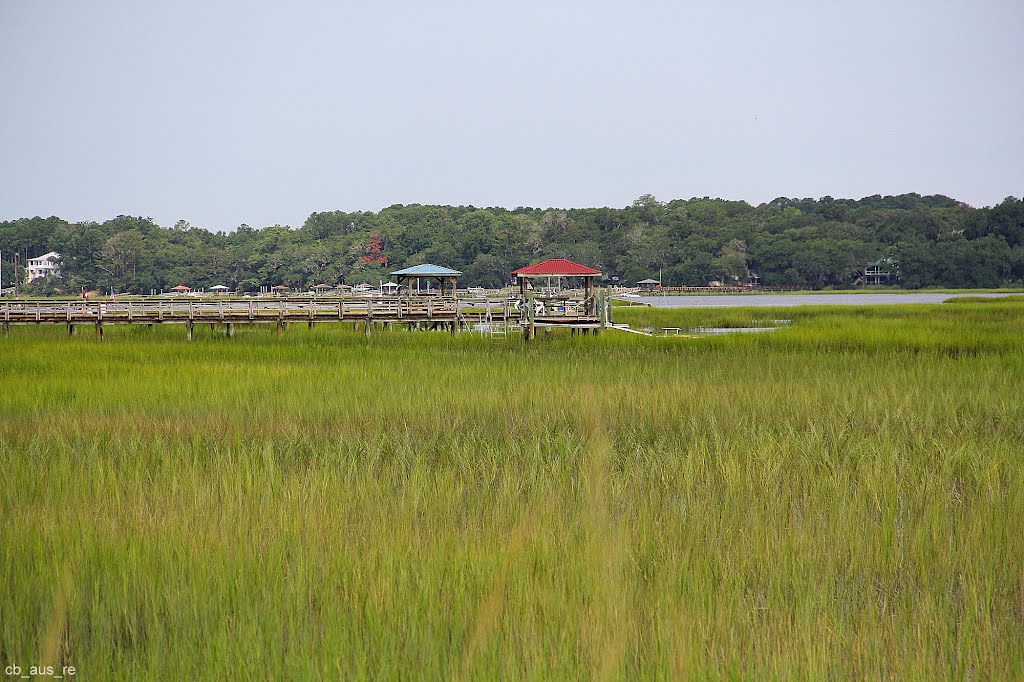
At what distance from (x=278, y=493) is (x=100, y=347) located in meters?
20.2

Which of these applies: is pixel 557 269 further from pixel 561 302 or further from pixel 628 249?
pixel 628 249

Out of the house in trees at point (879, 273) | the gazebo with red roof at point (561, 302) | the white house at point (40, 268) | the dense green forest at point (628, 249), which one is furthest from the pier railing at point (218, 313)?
the white house at point (40, 268)

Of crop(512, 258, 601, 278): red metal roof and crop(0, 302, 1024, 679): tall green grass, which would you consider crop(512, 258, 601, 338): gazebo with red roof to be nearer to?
crop(512, 258, 601, 278): red metal roof

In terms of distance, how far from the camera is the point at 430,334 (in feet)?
102

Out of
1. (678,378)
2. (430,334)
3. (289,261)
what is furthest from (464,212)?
(678,378)

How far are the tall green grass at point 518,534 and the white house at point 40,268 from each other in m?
139

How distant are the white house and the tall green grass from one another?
138668mm

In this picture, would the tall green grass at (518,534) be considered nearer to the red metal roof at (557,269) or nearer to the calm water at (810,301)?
the red metal roof at (557,269)

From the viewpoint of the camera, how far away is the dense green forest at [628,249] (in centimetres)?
10800

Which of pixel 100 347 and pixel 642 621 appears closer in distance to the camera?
pixel 642 621

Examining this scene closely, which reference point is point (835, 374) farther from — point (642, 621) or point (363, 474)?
point (642, 621)

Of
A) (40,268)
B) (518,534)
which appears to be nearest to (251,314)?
(518,534)

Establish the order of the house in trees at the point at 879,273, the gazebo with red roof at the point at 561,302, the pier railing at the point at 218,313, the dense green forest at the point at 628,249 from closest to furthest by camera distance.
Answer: the gazebo with red roof at the point at 561,302, the pier railing at the point at 218,313, the dense green forest at the point at 628,249, the house in trees at the point at 879,273

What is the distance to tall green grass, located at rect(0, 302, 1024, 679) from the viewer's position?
15.0 ft
